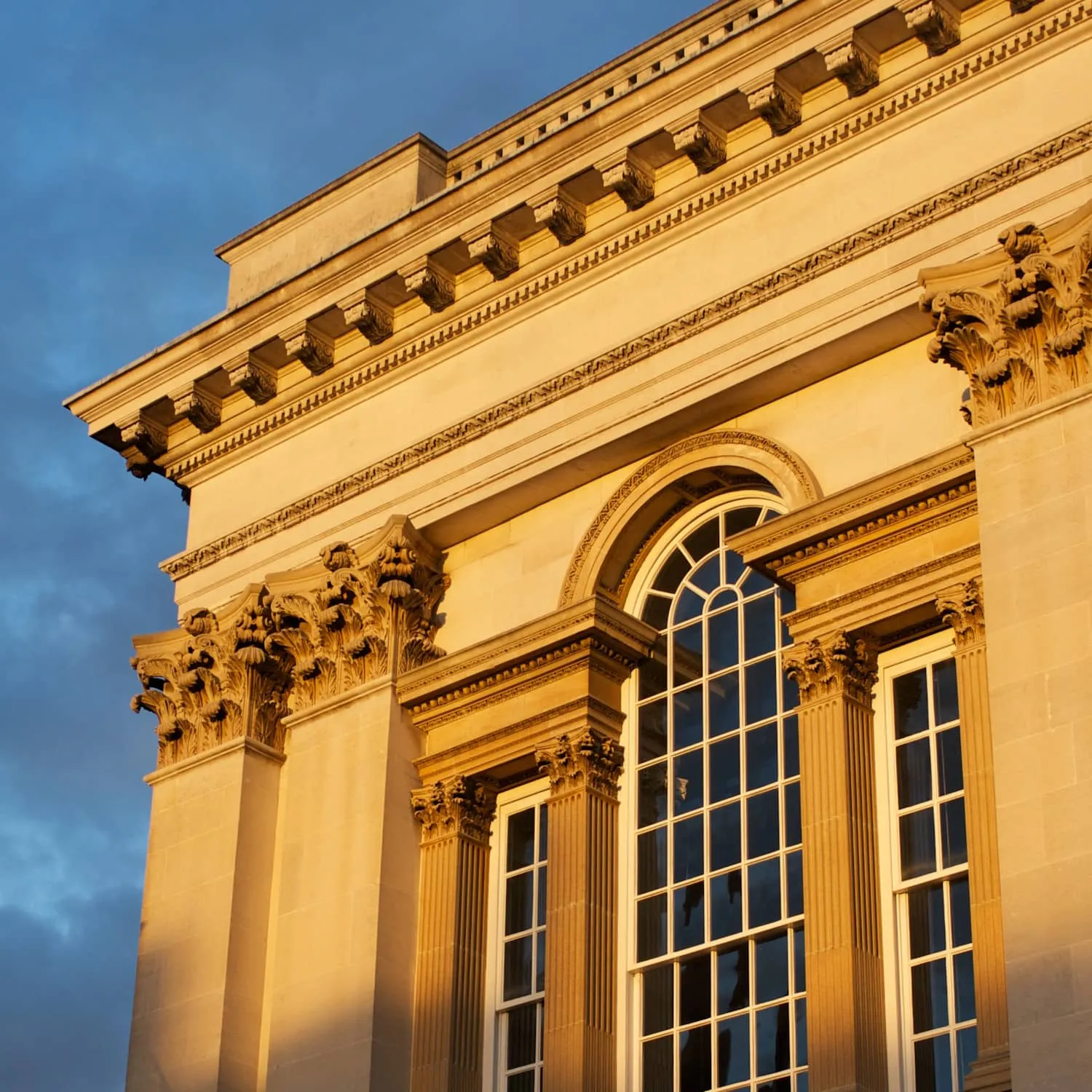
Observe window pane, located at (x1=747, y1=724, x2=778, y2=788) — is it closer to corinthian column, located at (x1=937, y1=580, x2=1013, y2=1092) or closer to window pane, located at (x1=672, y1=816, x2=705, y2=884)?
window pane, located at (x1=672, y1=816, x2=705, y2=884)

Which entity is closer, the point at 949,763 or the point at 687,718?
the point at 949,763

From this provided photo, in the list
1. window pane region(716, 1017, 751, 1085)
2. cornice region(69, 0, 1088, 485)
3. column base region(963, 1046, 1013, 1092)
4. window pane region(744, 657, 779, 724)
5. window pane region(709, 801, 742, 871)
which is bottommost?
column base region(963, 1046, 1013, 1092)

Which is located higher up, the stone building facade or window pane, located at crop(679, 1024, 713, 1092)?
the stone building facade

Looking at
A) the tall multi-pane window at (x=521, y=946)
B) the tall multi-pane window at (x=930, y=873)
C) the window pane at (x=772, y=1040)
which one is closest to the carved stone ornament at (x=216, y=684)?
the tall multi-pane window at (x=521, y=946)

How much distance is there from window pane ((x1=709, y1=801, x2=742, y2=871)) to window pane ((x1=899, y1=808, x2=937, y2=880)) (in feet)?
6.53

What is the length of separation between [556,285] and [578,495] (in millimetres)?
2438

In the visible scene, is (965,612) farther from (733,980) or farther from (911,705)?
(733,980)

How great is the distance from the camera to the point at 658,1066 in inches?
1040

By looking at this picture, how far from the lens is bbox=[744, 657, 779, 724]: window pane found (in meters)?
27.1

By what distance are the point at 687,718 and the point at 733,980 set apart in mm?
3167

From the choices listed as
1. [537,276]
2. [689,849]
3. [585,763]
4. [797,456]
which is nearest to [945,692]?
[797,456]

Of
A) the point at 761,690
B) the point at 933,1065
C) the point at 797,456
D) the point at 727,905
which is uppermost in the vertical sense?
the point at 797,456

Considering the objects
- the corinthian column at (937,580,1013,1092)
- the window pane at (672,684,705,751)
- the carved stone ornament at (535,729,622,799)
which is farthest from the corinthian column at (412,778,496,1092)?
the corinthian column at (937,580,1013,1092)

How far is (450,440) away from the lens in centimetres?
3041
